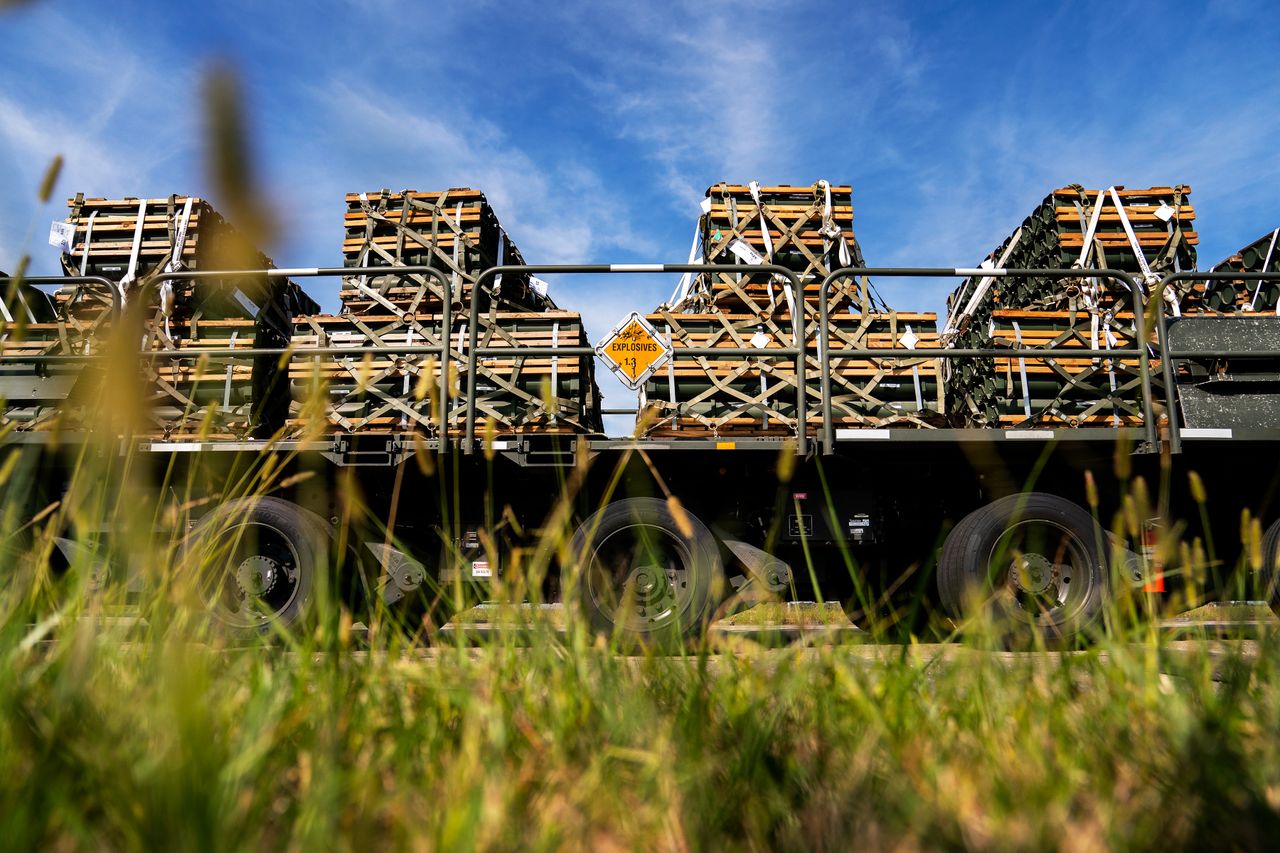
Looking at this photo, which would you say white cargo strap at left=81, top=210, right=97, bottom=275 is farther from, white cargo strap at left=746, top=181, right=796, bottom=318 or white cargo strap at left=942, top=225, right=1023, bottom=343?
white cargo strap at left=942, top=225, right=1023, bottom=343

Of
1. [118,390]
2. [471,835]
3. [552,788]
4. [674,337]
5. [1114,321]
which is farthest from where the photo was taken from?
[1114,321]

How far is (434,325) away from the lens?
33.1 ft

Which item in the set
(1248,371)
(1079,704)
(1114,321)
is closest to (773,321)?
(1114,321)

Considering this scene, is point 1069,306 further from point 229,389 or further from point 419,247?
point 229,389

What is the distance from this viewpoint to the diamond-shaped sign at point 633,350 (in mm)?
5965

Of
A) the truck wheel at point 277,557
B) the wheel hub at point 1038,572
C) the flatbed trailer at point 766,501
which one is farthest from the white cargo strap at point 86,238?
the wheel hub at point 1038,572

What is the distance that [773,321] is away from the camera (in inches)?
376

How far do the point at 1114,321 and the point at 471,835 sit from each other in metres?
10.2

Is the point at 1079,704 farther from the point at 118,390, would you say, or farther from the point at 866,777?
the point at 118,390

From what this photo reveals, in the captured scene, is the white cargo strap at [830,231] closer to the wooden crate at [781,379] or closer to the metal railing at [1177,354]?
the wooden crate at [781,379]

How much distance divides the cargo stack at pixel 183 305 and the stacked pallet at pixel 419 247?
3.48ft

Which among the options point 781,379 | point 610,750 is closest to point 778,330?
point 781,379

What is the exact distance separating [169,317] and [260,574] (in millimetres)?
4367

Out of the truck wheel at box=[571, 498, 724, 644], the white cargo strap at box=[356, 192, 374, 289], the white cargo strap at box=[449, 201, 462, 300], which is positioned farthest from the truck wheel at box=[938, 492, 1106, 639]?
the white cargo strap at box=[356, 192, 374, 289]
